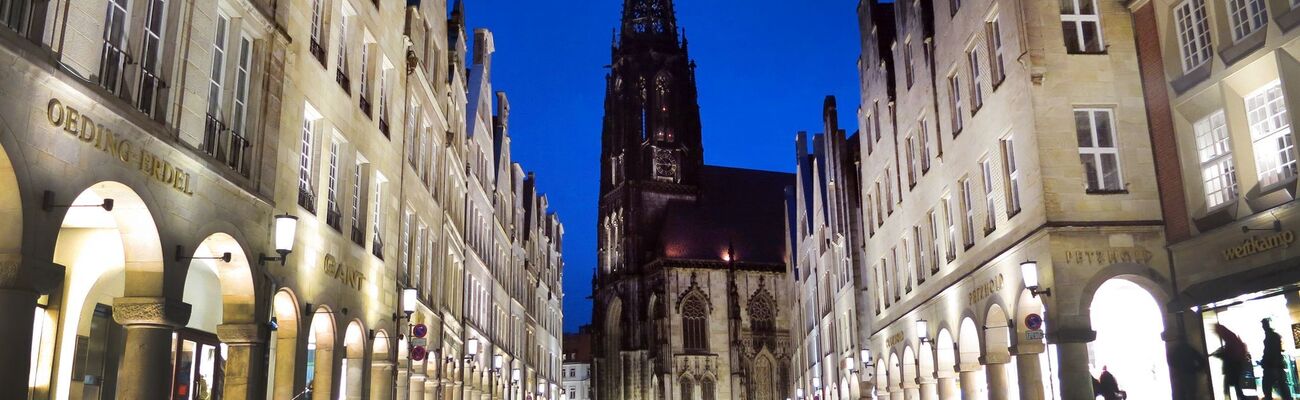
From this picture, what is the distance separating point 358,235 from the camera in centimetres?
2152

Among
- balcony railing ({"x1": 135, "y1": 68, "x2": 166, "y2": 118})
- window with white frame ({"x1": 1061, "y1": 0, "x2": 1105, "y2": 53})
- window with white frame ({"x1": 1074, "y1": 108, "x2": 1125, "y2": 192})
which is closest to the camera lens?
balcony railing ({"x1": 135, "y1": 68, "x2": 166, "y2": 118})

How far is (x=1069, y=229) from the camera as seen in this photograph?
20484 mm

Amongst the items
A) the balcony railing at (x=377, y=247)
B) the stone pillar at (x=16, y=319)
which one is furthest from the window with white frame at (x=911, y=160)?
the stone pillar at (x=16, y=319)

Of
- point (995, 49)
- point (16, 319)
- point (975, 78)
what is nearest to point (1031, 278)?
point (995, 49)

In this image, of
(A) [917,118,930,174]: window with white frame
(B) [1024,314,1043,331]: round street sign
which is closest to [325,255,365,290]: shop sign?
(B) [1024,314,1043,331]: round street sign

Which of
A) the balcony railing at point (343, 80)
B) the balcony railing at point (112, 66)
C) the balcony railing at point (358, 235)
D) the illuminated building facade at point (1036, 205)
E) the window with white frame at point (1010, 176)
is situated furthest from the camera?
the window with white frame at point (1010, 176)

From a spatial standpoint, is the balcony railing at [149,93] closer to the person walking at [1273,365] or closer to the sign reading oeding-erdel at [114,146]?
the sign reading oeding-erdel at [114,146]

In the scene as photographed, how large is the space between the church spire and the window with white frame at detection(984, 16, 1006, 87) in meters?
78.2

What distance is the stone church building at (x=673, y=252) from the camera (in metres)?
89.4

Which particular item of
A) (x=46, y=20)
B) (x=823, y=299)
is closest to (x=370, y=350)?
(x=46, y=20)

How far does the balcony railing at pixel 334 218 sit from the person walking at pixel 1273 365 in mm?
17032

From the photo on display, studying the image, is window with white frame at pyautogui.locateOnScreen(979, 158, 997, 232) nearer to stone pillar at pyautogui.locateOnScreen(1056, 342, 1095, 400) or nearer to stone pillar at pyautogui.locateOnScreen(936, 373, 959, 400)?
stone pillar at pyautogui.locateOnScreen(1056, 342, 1095, 400)

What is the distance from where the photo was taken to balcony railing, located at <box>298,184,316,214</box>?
1797 cm

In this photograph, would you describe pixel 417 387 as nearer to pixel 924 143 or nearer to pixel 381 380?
pixel 381 380
